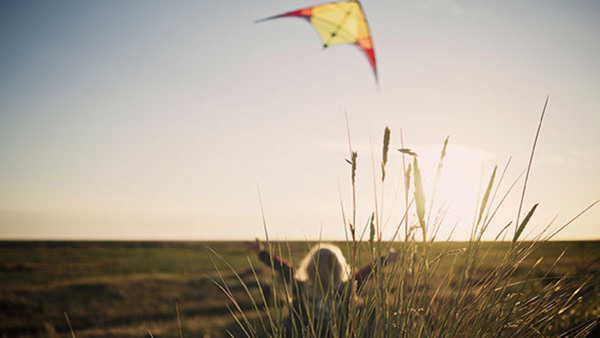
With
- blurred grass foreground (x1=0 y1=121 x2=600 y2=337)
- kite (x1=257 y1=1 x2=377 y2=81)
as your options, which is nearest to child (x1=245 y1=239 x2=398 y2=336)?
blurred grass foreground (x1=0 y1=121 x2=600 y2=337)

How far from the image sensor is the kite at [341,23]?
2867 mm

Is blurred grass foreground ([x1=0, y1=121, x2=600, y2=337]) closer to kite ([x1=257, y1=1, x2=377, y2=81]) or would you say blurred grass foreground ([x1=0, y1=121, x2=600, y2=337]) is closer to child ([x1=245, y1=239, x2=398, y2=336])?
child ([x1=245, y1=239, x2=398, y2=336])

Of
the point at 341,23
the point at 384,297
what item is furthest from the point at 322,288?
the point at 341,23

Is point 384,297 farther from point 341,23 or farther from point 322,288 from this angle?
point 341,23

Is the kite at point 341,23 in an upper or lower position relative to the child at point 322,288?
upper

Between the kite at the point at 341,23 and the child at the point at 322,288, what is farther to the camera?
the kite at the point at 341,23

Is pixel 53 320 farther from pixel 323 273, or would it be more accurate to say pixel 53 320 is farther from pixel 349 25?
pixel 349 25

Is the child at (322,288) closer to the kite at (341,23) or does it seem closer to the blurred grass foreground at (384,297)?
the blurred grass foreground at (384,297)

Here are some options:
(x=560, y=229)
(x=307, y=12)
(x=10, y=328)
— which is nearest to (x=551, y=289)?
(x=560, y=229)

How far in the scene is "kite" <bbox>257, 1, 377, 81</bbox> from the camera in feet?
9.41

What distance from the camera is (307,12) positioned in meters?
3.33

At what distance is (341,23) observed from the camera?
3.27 meters

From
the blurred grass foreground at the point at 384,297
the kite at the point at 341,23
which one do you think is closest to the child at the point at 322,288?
the blurred grass foreground at the point at 384,297

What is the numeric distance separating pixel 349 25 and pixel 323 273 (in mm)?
2340
